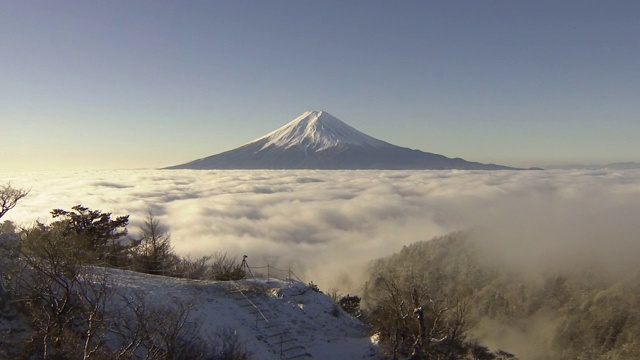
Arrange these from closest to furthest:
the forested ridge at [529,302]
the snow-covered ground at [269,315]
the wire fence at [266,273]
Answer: the snow-covered ground at [269,315] → the wire fence at [266,273] → the forested ridge at [529,302]

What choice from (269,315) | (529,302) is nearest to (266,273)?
(529,302)

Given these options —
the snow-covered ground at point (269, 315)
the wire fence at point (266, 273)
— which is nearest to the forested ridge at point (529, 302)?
the snow-covered ground at point (269, 315)

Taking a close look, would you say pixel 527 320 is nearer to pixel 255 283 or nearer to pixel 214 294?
pixel 255 283

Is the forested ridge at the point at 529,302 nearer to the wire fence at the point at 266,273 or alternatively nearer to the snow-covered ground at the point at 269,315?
the snow-covered ground at the point at 269,315

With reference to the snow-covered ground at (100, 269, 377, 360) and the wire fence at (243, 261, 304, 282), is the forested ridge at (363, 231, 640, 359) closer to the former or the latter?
the snow-covered ground at (100, 269, 377, 360)

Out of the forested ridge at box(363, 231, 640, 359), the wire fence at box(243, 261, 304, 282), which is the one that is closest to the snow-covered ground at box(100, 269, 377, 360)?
the forested ridge at box(363, 231, 640, 359)

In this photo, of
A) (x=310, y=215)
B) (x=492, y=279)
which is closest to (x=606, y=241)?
(x=492, y=279)

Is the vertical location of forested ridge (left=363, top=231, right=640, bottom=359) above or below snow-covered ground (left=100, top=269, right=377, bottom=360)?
below

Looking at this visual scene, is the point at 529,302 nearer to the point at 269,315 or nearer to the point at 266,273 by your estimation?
the point at 269,315
